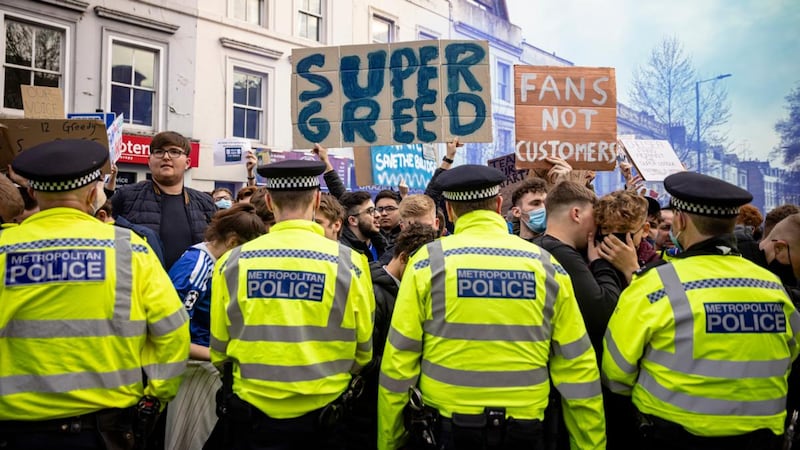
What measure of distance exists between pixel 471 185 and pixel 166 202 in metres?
2.83

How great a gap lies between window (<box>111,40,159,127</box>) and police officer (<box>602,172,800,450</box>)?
1274cm

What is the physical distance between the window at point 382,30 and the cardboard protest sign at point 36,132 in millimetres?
14142

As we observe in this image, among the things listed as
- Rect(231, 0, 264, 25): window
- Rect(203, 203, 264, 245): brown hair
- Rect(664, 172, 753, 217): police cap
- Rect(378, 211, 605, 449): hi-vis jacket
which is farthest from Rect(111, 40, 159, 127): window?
Rect(664, 172, 753, 217): police cap

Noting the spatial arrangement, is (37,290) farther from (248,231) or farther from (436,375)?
(436,375)

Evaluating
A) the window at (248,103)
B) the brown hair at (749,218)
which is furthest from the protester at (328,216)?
the window at (248,103)

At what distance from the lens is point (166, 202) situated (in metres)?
4.53

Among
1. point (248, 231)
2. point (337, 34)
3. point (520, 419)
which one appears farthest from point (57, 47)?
point (520, 419)

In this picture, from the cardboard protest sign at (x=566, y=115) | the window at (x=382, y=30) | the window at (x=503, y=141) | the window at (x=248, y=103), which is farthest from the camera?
the window at (x=503, y=141)

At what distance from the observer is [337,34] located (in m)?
16.6

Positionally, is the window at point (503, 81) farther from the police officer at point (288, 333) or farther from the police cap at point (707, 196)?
the police officer at point (288, 333)

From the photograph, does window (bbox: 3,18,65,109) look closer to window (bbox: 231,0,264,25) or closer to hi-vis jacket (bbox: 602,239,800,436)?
window (bbox: 231,0,264,25)

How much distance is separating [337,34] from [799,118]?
15147 millimetres

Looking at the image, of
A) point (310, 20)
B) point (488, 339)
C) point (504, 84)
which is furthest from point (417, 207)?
point (504, 84)

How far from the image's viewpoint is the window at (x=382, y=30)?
17.8 meters
